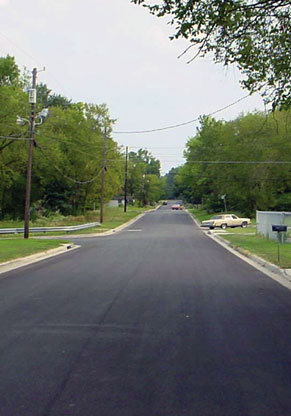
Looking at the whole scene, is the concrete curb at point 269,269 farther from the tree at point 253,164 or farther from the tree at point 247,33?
the tree at point 253,164

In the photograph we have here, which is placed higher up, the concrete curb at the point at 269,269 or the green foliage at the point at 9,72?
the green foliage at the point at 9,72

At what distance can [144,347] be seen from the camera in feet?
22.7

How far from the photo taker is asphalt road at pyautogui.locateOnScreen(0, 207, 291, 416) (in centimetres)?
498

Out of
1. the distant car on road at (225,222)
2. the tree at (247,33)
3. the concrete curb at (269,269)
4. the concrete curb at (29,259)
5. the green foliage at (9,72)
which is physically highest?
the green foliage at (9,72)

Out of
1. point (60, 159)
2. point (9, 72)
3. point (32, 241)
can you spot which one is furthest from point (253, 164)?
point (32, 241)

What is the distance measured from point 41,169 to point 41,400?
54.2 meters

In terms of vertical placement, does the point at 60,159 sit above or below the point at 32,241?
above

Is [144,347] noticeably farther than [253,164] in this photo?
No

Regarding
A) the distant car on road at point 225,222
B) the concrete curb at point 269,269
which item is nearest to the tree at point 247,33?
the concrete curb at point 269,269

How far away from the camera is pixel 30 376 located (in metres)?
5.71

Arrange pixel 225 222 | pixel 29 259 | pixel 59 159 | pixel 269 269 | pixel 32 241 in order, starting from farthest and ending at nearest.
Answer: pixel 59 159 → pixel 225 222 → pixel 32 241 → pixel 29 259 → pixel 269 269

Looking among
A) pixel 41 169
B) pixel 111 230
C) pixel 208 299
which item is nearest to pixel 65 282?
pixel 208 299

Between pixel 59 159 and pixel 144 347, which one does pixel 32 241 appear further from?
pixel 59 159

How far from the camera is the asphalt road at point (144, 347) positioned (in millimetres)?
4977
